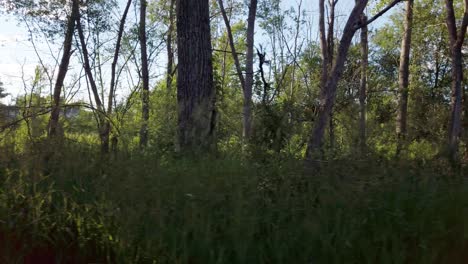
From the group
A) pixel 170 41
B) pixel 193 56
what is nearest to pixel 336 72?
pixel 193 56

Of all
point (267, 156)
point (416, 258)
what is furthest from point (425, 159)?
point (416, 258)

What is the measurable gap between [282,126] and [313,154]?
2220 mm

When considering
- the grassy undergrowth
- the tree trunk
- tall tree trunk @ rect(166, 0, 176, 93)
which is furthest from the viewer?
tall tree trunk @ rect(166, 0, 176, 93)

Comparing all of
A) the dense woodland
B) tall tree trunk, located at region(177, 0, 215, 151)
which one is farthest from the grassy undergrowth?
tall tree trunk, located at region(177, 0, 215, 151)

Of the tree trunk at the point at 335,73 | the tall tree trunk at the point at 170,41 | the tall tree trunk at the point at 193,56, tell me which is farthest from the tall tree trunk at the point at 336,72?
the tall tree trunk at the point at 170,41

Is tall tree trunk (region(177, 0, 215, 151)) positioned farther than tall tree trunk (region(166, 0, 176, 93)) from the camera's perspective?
No

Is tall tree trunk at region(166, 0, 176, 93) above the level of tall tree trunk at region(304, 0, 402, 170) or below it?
above

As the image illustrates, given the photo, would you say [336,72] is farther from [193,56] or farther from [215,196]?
[215,196]

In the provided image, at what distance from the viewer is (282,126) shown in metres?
7.40

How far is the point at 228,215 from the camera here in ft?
12.0

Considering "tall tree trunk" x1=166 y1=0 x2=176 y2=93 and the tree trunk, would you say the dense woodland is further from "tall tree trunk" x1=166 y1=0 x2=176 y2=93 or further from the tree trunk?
"tall tree trunk" x1=166 y1=0 x2=176 y2=93

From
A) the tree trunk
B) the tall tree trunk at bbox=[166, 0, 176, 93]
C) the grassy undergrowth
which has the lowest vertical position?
the grassy undergrowth

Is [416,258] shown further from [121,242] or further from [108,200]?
[108,200]

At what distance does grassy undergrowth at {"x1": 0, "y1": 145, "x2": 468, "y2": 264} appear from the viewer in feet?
10.9
